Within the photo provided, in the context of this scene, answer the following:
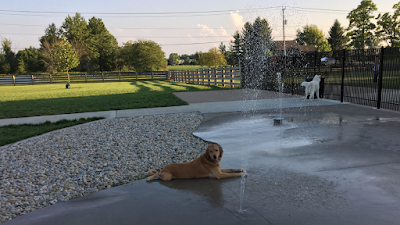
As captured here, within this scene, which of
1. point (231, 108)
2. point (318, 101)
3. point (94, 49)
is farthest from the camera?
point (94, 49)

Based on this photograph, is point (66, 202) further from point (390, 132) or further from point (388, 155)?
point (390, 132)

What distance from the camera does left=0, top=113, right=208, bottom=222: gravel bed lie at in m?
3.52

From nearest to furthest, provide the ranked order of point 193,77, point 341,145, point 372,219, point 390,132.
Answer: point 372,219, point 341,145, point 390,132, point 193,77

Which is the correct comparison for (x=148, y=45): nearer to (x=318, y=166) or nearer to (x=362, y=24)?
(x=362, y=24)

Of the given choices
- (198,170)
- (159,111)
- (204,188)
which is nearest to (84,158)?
(198,170)

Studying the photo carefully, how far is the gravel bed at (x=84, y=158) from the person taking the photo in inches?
139

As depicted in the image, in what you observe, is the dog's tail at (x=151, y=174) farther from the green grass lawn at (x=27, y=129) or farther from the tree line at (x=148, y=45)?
the tree line at (x=148, y=45)

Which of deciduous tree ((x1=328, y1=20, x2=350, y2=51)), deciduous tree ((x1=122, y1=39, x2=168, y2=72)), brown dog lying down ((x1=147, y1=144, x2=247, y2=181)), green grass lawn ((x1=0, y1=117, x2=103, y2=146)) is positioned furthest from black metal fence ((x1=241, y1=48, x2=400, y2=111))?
deciduous tree ((x1=328, y1=20, x2=350, y2=51))

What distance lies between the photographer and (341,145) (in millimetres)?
4930

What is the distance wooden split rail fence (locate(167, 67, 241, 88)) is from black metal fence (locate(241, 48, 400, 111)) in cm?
403

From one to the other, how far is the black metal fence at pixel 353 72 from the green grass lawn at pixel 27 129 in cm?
911

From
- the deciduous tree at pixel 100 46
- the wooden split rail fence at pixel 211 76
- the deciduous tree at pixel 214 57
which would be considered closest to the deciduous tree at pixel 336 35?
the deciduous tree at pixel 214 57

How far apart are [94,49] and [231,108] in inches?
2781

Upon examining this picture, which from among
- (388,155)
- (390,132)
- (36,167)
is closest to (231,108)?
(390,132)
